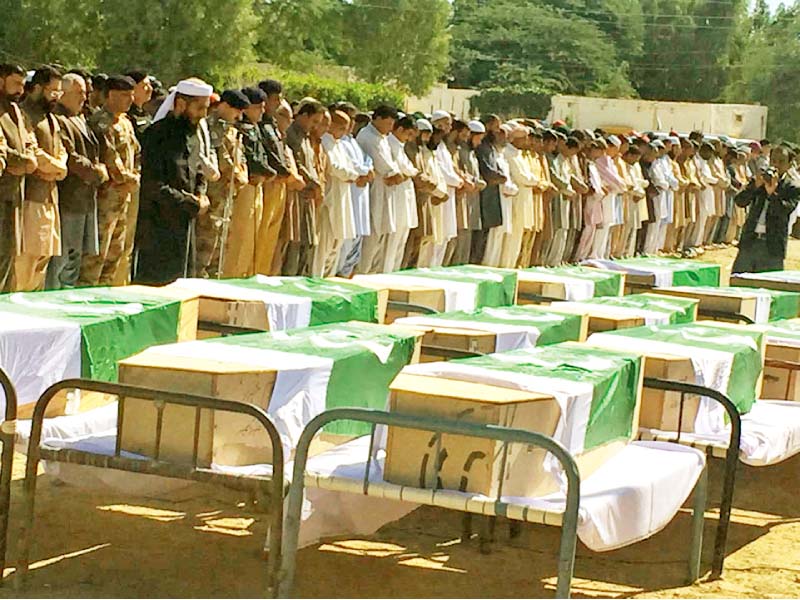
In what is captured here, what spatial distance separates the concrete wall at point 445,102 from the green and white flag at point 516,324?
52.6 metres

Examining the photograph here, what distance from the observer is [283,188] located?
12.0 metres

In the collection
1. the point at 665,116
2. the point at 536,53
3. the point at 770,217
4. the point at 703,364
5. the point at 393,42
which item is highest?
the point at 536,53

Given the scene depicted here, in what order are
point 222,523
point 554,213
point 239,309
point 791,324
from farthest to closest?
point 554,213, point 791,324, point 239,309, point 222,523

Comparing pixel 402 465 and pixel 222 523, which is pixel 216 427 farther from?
pixel 222 523

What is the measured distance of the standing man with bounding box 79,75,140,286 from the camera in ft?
32.4

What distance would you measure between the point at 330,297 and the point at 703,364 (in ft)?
6.21

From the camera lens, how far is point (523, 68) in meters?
78.2

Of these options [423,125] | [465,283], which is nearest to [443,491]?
[465,283]

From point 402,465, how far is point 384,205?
9.34m

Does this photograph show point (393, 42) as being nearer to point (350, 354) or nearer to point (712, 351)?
point (712, 351)

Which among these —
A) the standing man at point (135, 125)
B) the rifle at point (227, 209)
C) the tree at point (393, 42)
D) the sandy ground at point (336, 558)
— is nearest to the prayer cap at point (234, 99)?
the rifle at point (227, 209)

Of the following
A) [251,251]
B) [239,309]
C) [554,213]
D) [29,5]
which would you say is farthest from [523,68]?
[239,309]

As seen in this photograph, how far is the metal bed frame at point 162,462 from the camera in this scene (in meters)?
4.49

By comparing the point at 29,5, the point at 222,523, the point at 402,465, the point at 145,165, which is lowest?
the point at 222,523
